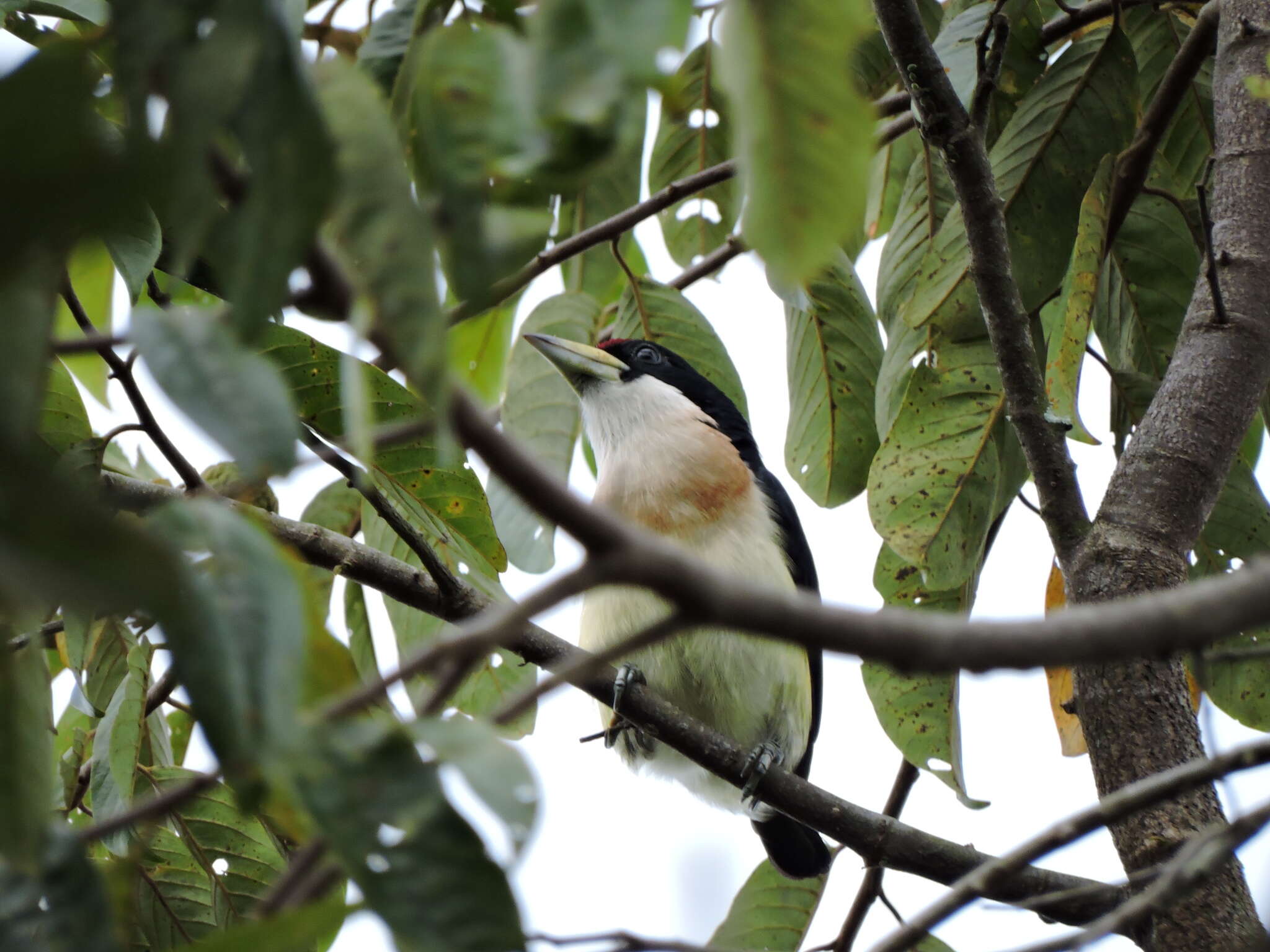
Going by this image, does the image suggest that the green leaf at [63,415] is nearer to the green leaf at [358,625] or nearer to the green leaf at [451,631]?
the green leaf at [451,631]

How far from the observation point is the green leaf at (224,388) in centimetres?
79

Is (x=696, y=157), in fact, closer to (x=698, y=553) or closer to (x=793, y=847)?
(x=698, y=553)

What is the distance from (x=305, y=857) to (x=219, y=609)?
0.81 ft

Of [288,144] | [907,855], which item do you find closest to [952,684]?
[907,855]

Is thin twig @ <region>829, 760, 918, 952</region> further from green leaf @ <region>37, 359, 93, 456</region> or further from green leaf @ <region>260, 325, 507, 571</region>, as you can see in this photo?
green leaf @ <region>37, 359, 93, 456</region>

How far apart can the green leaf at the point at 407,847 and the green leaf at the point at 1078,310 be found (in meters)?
1.61

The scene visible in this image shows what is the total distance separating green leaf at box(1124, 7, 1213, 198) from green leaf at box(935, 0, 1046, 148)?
0.29 meters

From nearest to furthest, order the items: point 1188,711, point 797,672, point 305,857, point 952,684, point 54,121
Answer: point 54,121, point 305,857, point 1188,711, point 952,684, point 797,672

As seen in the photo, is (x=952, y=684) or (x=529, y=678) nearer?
(x=952, y=684)

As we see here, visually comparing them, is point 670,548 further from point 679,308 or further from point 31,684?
point 679,308

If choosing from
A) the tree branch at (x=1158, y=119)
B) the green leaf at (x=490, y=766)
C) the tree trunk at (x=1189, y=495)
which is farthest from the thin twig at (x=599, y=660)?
the tree branch at (x=1158, y=119)

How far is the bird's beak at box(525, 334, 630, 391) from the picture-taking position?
336cm

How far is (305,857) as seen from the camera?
0.93m

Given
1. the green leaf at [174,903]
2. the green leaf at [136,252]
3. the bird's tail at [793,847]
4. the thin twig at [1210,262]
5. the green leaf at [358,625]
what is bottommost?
the green leaf at [174,903]
